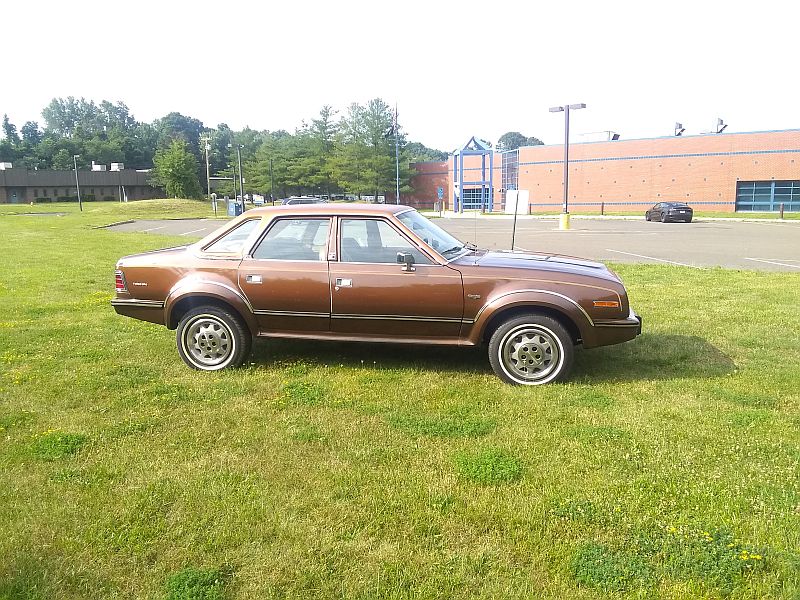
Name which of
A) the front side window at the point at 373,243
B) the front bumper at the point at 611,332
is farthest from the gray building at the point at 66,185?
the front bumper at the point at 611,332

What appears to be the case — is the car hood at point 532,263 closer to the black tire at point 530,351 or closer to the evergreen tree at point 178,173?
the black tire at point 530,351

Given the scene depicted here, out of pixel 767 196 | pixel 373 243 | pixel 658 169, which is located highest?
pixel 658 169

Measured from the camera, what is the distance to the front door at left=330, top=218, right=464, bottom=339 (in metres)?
5.47

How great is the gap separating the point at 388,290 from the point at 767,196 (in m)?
54.9

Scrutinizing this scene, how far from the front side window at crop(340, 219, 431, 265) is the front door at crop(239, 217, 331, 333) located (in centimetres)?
20

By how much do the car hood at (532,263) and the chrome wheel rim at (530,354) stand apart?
23.3 inches

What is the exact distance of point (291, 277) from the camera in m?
5.71

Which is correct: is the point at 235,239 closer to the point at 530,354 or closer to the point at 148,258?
the point at 148,258

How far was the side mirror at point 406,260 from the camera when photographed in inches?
216

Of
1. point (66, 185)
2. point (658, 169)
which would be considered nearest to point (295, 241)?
point (658, 169)

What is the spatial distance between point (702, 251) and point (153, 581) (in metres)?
17.6

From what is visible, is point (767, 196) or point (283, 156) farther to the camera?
point (283, 156)

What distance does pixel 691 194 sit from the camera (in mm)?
53156

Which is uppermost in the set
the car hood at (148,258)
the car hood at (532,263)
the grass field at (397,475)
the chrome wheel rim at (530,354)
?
the car hood at (148,258)
